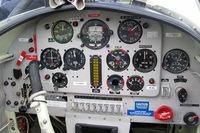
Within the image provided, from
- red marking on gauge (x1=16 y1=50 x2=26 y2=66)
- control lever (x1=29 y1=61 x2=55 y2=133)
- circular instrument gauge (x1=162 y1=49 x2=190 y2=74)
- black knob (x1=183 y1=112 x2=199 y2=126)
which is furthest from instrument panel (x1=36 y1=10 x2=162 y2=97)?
control lever (x1=29 y1=61 x2=55 y2=133)

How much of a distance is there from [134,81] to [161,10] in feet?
2.81

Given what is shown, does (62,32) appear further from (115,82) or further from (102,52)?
(115,82)

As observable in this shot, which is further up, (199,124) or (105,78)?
(105,78)

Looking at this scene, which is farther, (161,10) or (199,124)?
(199,124)

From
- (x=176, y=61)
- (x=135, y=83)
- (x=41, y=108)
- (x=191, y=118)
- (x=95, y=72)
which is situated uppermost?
(x=176, y=61)

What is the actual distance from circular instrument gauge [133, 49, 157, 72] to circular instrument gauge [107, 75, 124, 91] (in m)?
0.25

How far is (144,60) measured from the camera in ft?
7.48

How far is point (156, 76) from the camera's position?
228 cm

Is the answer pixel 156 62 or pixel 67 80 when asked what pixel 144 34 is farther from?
pixel 67 80

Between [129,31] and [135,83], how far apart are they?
619mm

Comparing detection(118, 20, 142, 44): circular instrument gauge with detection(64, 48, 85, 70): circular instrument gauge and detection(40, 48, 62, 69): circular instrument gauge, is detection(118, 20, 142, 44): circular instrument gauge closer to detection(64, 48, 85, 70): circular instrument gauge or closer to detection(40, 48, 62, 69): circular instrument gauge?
detection(64, 48, 85, 70): circular instrument gauge

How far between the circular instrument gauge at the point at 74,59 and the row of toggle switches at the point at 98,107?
483 mm

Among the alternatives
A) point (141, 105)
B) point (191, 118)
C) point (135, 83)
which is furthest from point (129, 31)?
point (191, 118)

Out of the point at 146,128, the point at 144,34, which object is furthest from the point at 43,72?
the point at 146,128
